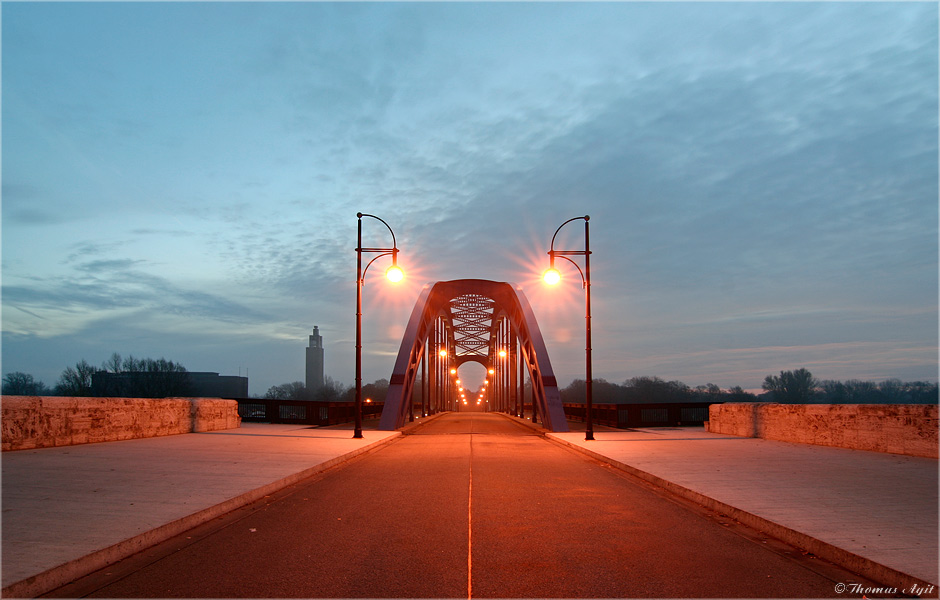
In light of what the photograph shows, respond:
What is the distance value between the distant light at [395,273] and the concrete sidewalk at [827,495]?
8.71 metres

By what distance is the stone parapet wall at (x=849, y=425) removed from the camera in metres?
12.7

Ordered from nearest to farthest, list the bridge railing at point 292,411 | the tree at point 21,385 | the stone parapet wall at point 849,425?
the stone parapet wall at point 849,425 → the bridge railing at point 292,411 → the tree at point 21,385

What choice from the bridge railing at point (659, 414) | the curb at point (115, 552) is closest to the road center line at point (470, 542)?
the curb at point (115, 552)

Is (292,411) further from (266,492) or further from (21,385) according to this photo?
(21,385)

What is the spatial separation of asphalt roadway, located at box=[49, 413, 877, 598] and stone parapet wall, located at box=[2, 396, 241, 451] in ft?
25.9

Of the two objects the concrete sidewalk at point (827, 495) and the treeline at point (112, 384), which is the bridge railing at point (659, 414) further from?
the treeline at point (112, 384)

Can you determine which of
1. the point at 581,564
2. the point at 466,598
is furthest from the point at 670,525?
the point at 466,598

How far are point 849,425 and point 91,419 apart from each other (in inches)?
713

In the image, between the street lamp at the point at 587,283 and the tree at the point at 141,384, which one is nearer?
the street lamp at the point at 587,283

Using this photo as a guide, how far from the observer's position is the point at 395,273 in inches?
805

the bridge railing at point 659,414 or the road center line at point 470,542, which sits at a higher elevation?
the road center line at point 470,542

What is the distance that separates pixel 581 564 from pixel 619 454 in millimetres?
9916

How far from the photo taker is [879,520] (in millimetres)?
6566

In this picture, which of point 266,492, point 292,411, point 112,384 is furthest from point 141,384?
point 266,492
